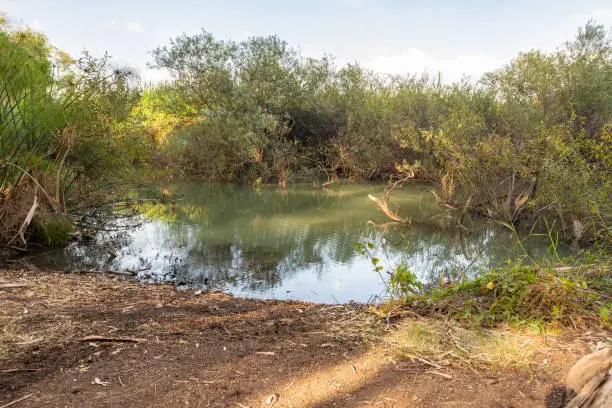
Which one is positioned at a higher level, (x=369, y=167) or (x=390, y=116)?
(x=390, y=116)

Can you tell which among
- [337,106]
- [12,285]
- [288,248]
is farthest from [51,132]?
[337,106]

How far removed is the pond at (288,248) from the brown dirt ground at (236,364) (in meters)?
1.72

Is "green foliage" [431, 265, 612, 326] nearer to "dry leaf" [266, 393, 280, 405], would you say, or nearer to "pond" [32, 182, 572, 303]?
"pond" [32, 182, 572, 303]

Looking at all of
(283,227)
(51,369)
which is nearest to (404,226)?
(283,227)

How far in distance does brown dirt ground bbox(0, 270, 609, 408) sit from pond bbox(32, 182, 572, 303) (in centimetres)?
172

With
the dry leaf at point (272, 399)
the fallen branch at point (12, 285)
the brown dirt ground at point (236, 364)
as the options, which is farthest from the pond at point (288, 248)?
the dry leaf at point (272, 399)

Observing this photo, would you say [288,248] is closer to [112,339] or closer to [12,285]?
[12,285]

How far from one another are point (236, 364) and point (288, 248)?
6120 millimetres

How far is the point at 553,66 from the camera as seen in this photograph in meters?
18.7

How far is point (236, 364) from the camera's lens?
3.34 m

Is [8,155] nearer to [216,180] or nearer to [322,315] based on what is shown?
[322,315]

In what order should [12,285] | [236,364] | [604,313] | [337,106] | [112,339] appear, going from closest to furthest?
[236,364] → [604,313] → [112,339] → [12,285] → [337,106]

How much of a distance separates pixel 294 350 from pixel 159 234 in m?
7.57

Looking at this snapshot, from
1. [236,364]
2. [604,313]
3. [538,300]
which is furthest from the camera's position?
[538,300]
